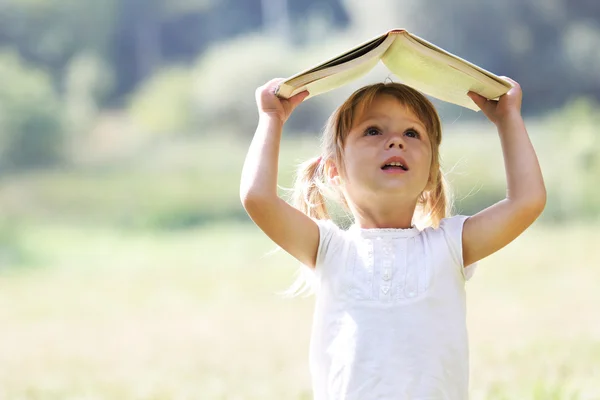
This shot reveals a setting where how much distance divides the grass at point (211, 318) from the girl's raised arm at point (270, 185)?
3.36ft

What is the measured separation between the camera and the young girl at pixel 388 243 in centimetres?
131

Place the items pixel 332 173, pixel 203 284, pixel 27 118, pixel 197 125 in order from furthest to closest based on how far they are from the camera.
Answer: pixel 197 125
pixel 27 118
pixel 203 284
pixel 332 173

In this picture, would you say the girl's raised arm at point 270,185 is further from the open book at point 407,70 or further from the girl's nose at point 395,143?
the girl's nose at point 395,143

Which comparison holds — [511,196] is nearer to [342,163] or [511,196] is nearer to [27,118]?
[342,163]

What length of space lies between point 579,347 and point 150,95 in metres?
4.27

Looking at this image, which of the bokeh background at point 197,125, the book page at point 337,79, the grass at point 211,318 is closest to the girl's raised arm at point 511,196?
the book page at point 337,79

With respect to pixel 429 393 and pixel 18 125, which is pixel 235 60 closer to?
pixel 18 125

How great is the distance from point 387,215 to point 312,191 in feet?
0.62

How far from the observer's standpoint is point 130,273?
6.05 m

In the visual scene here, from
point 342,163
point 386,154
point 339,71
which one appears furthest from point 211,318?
point 339,71

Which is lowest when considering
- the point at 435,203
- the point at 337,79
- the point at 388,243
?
the point at 388,243

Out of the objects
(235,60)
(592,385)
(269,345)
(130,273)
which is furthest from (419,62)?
(235,60)

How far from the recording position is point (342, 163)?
1.48m

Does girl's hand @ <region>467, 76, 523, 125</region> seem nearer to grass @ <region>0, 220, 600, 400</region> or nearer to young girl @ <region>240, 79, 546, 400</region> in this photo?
young girl @ <region>240, 79, 546, 400</region>
